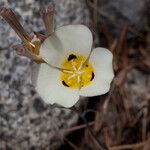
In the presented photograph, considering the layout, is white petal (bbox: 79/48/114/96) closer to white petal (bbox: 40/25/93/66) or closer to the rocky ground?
white petal (bbox: 40/25/93/66)

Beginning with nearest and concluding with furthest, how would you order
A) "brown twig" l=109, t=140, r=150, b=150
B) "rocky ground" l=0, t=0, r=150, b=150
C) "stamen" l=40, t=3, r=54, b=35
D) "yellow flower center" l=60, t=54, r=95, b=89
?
1. "stamen" l=40, t=3, r=54, b=35
2. "yellow flower center" l=60, t=54, r=95, b=89
3. "rocky ground" l=0, t=0, r=150, b=150
4. "brown twig" l=109, t=140, r=150, b=150

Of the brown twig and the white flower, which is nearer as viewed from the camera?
the white flower

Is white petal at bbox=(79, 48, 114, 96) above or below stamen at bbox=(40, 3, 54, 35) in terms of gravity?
below

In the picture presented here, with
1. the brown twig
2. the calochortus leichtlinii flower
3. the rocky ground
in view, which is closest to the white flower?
the calochortus leichtlinii flower

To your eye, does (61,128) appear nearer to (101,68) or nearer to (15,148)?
(15,148)

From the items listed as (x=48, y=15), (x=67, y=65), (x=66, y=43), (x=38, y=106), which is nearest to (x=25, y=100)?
(x=38, y=106)

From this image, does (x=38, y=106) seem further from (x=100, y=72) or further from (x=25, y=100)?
(x=100, y=72)

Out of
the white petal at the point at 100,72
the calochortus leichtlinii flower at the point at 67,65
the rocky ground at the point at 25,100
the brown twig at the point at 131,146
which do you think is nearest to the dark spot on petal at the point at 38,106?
the rocky ground at the point at 25,100
